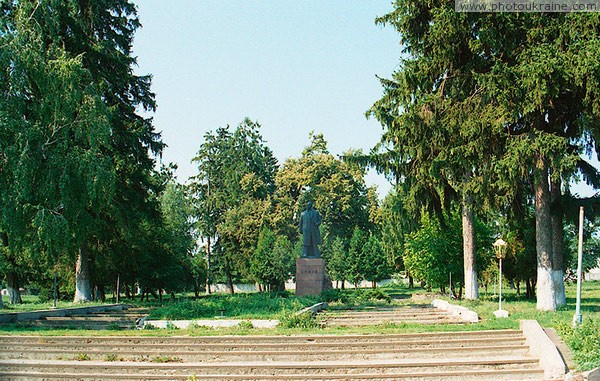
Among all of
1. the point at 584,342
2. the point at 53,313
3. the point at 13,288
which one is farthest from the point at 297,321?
the point at 13,288

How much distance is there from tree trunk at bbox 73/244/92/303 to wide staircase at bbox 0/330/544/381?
51.9 ft

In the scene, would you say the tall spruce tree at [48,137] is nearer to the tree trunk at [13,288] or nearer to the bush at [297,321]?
the bush at [297,321]

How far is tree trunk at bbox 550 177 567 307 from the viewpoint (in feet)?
67.6

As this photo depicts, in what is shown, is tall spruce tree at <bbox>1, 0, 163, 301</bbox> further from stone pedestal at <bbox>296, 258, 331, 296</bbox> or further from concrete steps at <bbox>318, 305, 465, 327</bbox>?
stone pedestal at <bbox>296, 258, 331, 296</bbox>

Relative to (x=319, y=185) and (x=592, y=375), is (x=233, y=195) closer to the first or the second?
(x=319, y=185)

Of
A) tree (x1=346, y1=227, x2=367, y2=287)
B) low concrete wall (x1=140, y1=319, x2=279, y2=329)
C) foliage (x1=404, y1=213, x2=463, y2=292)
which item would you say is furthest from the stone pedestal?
tree (x1=346, y1=227, x2=367, y2=287)

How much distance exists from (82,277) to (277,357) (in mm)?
19888

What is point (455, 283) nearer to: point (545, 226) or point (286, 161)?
point (545, 226)

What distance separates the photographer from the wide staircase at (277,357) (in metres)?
11.0

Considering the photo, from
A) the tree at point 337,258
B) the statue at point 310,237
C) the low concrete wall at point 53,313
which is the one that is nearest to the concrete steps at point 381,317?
the statue at point 310,237

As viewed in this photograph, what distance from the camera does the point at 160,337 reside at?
13.4 meters

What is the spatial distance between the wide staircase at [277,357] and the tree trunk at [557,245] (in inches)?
335

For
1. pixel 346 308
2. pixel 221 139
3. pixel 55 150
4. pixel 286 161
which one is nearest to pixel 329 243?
pixel 286 161

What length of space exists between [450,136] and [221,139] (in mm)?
40782
